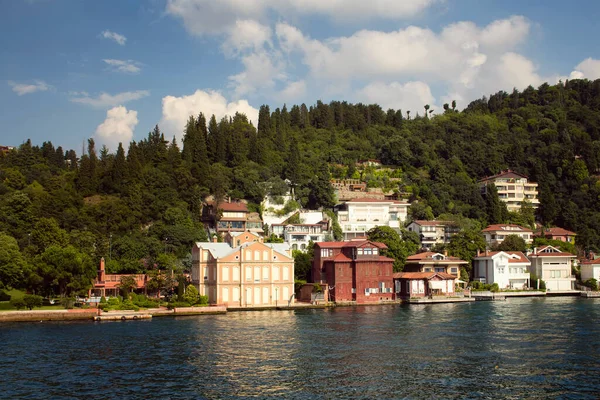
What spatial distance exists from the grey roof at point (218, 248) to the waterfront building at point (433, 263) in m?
23.5

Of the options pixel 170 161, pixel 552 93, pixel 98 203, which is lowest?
pixel 98 203

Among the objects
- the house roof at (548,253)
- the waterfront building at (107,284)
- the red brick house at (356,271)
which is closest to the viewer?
the waterfront building at (107,284)

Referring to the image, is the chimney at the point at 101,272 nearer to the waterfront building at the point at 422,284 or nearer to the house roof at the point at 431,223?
the waterfront building at the point at 422,284

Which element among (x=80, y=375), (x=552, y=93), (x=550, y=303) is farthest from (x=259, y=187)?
(x=552, y=93)

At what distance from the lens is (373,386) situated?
29.1 meters

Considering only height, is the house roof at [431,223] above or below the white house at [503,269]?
above

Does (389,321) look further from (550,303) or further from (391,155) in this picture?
(391,155)

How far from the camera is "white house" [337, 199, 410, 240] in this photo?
9331 centimetres

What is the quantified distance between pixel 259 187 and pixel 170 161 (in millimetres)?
13919

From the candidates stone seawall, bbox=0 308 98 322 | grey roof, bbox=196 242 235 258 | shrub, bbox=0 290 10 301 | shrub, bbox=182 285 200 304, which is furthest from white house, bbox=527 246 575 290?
shrub, bbox=0 290 10 301

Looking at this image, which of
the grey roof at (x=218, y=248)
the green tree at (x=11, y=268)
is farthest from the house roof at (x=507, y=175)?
the green tree at (x=11, y=268)

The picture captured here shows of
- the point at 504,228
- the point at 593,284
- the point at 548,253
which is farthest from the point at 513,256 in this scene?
the point at 504,228

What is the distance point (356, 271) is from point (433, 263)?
1299 cm

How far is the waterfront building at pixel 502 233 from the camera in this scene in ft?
299
